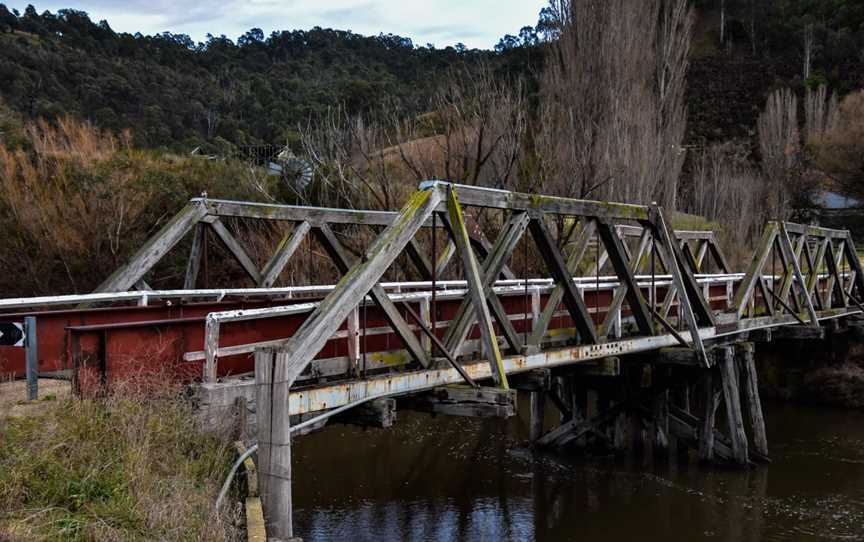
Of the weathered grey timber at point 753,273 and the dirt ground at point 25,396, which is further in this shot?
the weathered grey timber at point 753,273

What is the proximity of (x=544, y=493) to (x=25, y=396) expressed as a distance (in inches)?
334

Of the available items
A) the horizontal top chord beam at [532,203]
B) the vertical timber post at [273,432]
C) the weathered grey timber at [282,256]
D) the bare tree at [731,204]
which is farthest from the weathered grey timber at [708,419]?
the bare tree at [731,204]

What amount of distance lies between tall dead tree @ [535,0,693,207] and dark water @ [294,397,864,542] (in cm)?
890

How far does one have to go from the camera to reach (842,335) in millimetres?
22438

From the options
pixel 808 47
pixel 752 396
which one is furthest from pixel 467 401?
pixel 808 47

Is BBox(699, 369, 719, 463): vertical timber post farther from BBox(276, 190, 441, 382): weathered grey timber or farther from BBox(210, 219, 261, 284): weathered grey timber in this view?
BBox(276, 190, 441, 382): weathered grey timber

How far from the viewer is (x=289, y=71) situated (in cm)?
8894

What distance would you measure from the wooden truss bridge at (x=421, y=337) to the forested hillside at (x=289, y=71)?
28.9 meters

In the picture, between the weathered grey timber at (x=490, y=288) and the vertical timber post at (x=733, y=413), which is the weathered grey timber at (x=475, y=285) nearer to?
the weathered grey timber at (x=490, y=288)

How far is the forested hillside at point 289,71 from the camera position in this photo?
53812 mm

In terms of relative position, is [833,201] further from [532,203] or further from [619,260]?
[532,203]

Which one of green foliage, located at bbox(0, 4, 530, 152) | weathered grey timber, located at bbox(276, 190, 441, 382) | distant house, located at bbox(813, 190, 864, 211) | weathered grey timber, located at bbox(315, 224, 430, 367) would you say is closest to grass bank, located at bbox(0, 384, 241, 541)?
weathered grey timber, located at bbox(276, 190, 441, 382)

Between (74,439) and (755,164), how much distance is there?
54999 millimetres

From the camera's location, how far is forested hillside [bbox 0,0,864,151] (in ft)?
→ 177
